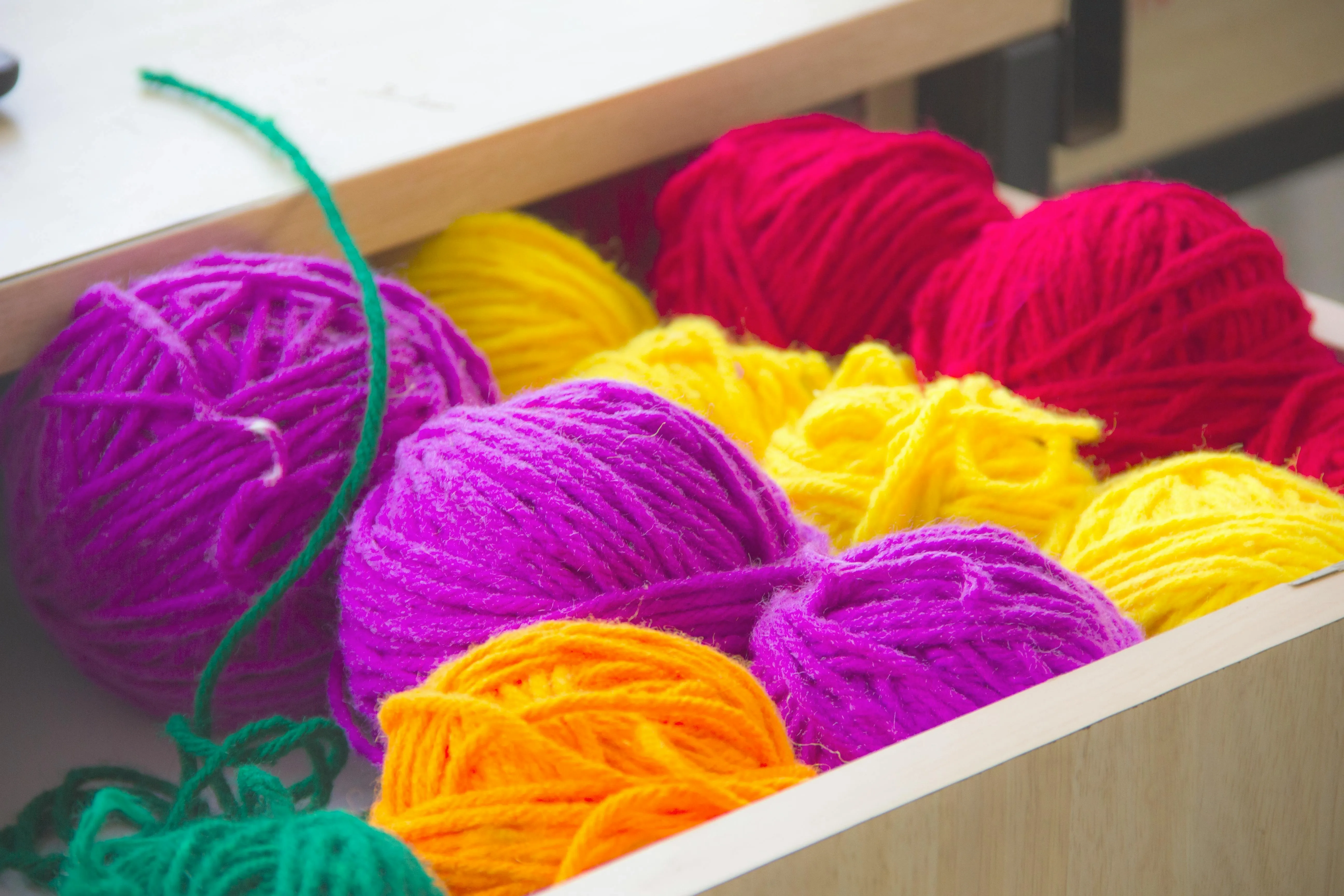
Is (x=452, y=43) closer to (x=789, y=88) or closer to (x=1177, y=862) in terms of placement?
(x=789, y=88)

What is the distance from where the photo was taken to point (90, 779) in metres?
0.60

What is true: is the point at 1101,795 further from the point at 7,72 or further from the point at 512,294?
the point at 7,72

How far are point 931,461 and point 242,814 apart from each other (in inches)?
13.0

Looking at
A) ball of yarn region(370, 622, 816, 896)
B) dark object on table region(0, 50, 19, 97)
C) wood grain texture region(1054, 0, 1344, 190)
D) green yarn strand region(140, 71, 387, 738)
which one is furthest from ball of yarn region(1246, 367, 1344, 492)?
dark object on table region(0, 50, 19, 97)

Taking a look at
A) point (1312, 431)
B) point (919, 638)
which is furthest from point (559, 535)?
point (1312, 431)

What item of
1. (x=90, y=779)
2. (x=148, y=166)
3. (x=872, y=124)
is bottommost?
(x=90, y=779)

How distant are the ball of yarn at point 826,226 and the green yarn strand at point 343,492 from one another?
0.23 meters

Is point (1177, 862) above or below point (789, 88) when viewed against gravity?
below

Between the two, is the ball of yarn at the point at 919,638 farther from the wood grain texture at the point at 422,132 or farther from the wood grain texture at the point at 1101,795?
the wood grain texture at the point at 422,132

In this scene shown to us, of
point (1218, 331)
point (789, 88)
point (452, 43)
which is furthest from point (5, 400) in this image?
point (1218, 331)

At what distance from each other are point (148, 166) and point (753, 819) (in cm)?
51

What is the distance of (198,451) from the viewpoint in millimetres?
567

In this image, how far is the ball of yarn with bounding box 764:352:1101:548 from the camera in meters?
0.58

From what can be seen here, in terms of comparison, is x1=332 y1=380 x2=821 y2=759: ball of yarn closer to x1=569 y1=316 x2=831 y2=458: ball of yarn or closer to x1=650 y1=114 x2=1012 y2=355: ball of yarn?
x1=569 y1=316 x2=831 y2=458: ball of yarn
